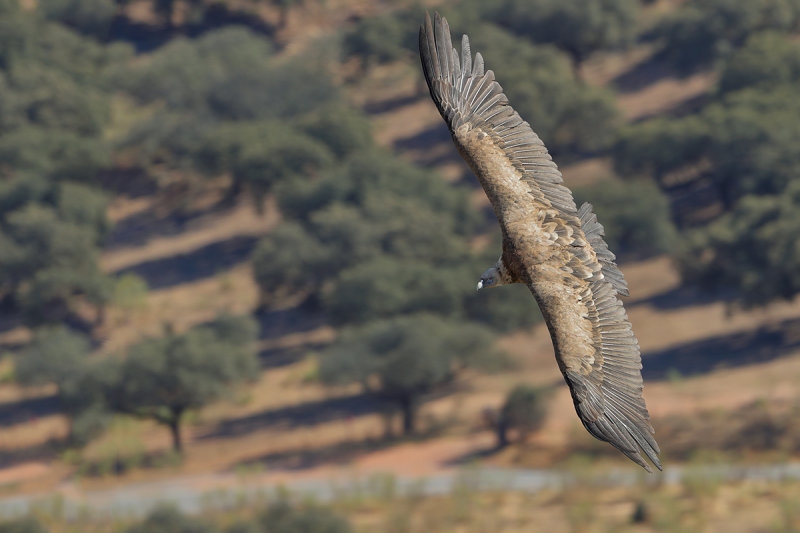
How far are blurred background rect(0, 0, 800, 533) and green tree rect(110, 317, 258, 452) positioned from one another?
187mm

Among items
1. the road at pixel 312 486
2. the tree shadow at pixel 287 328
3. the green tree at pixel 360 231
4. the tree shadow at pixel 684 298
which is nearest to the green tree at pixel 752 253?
the tree shadow at pixel 684 298

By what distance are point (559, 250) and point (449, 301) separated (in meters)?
56.6

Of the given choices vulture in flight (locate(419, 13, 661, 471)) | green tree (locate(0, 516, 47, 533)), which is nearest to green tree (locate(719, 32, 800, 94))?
green tree (locate(0, 516, 47, 533))

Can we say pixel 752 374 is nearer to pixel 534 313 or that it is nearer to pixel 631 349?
pixel 534 313

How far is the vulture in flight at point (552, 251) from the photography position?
64.2 feet

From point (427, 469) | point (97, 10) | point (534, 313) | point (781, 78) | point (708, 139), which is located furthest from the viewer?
point (97, 10)

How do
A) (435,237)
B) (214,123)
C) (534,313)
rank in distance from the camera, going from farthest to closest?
(214,123) < (435,237) < (534,313)

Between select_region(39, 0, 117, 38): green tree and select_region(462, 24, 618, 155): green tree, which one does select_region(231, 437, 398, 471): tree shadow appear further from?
select_region(39, 0, 117, 38): green tree

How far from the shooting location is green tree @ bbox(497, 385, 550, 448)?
6500 centimetres

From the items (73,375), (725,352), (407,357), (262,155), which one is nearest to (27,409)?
(73,375)

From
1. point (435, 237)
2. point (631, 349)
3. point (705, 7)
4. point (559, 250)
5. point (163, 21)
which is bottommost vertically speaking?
point (631, 349)

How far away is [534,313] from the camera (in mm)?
76625

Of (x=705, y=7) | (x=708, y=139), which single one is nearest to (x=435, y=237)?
(x=708, y=139)

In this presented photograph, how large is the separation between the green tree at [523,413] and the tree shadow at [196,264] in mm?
32804
